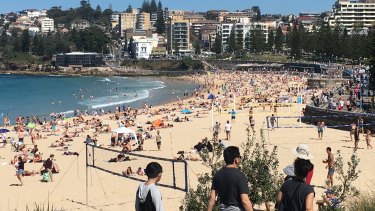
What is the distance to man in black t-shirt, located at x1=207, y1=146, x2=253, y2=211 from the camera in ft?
14.3

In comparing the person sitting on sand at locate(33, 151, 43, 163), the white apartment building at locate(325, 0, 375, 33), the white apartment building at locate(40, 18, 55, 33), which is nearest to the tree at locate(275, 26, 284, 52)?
the white apartment building at locate(325, 0, 375, 33)

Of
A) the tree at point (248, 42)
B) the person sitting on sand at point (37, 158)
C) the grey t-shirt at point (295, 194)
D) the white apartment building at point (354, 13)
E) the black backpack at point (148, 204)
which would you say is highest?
the white apartment building at point (354, 13)

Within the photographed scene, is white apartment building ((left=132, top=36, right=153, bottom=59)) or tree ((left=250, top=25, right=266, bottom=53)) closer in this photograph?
tree ((left=250, top=25, right=266, bottom=53))

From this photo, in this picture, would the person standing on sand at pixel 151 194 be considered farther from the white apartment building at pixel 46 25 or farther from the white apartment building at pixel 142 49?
the white apartment building at pixel 46 25

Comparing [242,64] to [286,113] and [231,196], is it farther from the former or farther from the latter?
[231,196]

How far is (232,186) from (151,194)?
0.64 meters

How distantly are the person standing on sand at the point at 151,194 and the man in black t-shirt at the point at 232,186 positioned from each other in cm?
48

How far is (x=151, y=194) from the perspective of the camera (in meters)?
4.35

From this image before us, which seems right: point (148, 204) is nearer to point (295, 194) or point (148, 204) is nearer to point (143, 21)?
point (295, 194)

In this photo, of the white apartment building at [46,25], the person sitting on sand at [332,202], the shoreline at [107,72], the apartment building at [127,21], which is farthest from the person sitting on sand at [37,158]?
the white apartment building at [46,25]

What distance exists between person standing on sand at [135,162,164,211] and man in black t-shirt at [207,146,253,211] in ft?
1.59

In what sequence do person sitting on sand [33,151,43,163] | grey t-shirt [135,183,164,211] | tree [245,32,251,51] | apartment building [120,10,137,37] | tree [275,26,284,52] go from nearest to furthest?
grey t-shirt [135,183,164,211]
person sitting on sand [33,151,43,163]
tree [275,26,284,52]
tree [245,32,251,51]
apartment building [120,10,137,37]

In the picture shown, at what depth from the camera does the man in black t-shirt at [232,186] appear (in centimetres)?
437

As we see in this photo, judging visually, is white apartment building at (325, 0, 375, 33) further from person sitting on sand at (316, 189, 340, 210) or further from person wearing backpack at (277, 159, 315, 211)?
person wearing backpack at (277, 159, 315, 211)
